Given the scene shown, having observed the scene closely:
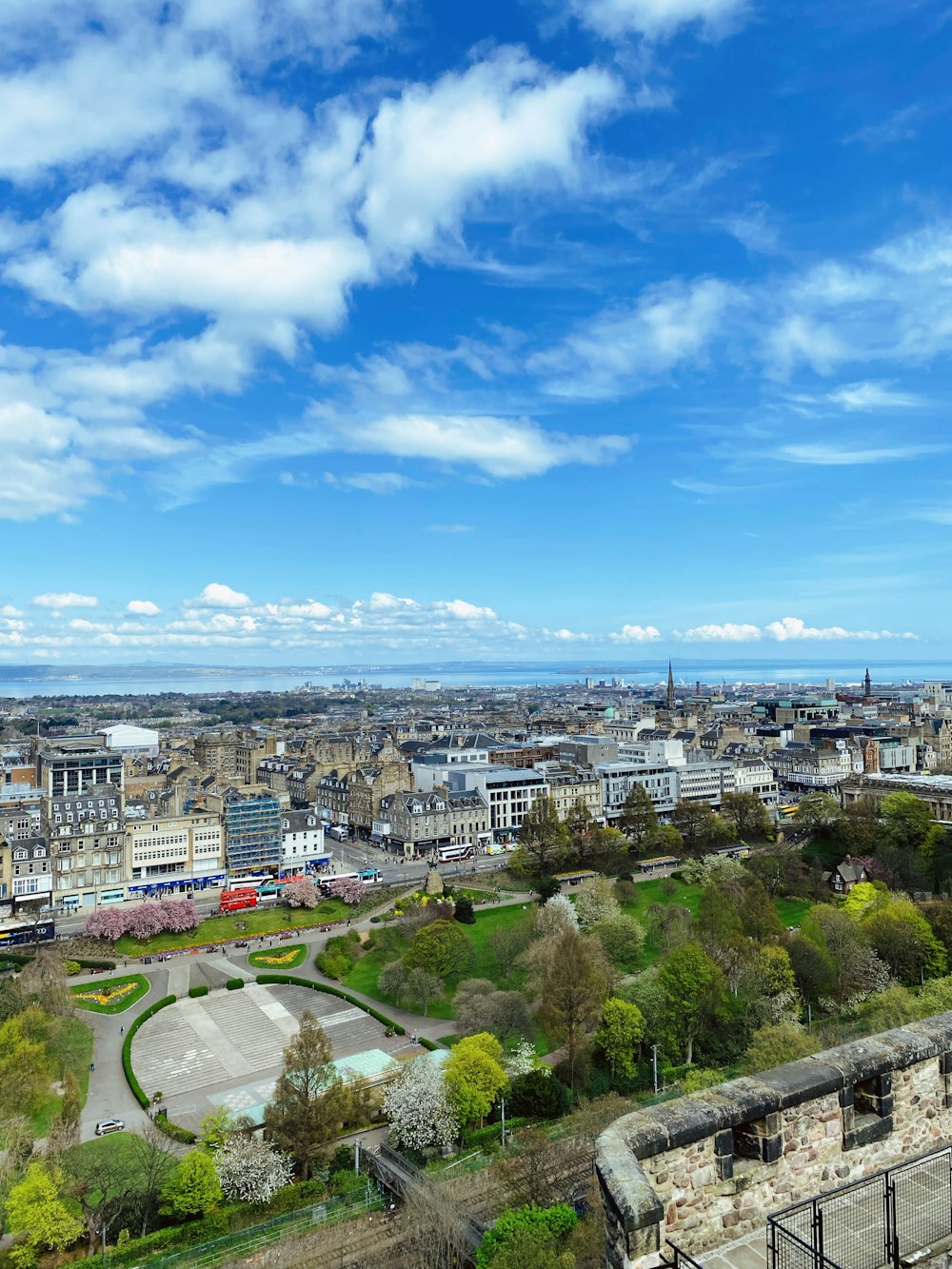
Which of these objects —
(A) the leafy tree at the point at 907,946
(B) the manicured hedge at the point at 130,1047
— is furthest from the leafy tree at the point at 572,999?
(B) the manicured hedge at the point at 130,1047

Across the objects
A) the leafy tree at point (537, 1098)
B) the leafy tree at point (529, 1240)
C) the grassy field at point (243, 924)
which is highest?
the leafy tree at point (529, 1240)

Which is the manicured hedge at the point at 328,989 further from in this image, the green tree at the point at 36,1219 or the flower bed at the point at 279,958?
the green tree at the point at 36,1219

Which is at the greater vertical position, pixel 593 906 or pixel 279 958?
pixel 593 906

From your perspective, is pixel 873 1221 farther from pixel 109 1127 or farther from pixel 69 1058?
pixel 69 1058

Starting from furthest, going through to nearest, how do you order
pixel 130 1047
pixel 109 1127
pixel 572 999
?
pixel 130 1047, pixel 572 999, pixel 109 1127

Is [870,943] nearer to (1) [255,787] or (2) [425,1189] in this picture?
(2) [425,1189]

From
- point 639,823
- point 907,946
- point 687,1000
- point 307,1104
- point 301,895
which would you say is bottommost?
point 301,895

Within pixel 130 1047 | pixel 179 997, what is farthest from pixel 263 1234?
pixel 179 997
